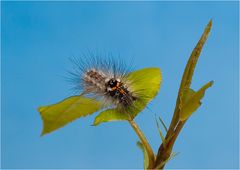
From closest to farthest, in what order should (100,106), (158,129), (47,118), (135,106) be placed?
(47,118) → (158,129) → (100,106) → (135,106)

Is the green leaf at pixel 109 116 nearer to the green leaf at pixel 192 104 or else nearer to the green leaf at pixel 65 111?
the green leaf at pixel 65 111

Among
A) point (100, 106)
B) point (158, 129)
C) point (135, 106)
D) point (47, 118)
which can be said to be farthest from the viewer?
point (135, 106)

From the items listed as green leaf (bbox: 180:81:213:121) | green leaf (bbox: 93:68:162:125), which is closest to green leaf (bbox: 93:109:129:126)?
green leaf (bbox: 93:68:162:125)

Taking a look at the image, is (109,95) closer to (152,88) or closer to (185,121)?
(152,88)

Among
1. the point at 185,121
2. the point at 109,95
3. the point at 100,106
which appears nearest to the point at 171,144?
the point at 185,121

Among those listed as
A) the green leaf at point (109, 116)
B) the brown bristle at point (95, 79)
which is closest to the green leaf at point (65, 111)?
the green leaf at point (109, 116)

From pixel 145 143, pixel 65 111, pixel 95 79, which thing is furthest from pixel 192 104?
pixel 95 79

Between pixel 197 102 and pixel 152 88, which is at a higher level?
pixel 152 88
